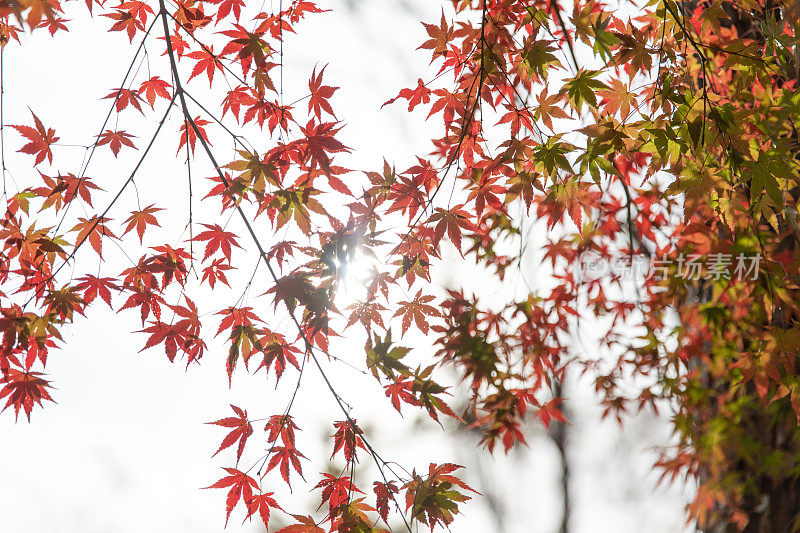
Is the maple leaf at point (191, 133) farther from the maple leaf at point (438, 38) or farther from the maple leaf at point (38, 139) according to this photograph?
the maple leaf at point (438, 38)

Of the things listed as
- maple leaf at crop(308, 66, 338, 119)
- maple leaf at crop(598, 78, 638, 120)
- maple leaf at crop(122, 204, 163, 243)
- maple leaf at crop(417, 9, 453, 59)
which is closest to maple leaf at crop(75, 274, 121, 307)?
maple leaf at crop(122, 204, 163, 243)

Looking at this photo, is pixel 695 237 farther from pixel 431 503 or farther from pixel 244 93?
pixel 244 93

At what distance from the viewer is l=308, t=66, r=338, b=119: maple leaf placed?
187 cm

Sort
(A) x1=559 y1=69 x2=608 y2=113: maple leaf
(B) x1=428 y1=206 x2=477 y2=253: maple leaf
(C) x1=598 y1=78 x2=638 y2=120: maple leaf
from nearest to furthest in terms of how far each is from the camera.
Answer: (A) x1=559 y1=69 x2=608 y2=113: maple leaf, (B) x1=428 y1=206 x2=477 y2=253: maple leaf, (C) x1=598 y1=78 x2=638 y2=120: maple leaf

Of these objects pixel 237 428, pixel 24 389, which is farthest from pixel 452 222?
pixel 24 389

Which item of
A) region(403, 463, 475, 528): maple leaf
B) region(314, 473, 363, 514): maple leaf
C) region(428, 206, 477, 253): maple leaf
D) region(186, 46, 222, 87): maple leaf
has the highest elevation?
region(186, 46, 222, 87): maple leaf

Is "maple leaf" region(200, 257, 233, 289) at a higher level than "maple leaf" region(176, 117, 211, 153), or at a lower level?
lower

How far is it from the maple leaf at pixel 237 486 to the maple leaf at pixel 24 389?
0.66m

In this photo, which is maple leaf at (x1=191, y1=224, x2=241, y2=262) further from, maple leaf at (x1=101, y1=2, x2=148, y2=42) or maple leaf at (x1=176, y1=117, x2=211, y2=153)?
maple leaf at (x1=101, y1=2, x2=148, y2=42)

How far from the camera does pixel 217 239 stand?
1.90 meters

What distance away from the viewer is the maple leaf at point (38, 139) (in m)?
1.92

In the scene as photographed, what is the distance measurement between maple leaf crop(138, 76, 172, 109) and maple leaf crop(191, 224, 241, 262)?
0.60 meters

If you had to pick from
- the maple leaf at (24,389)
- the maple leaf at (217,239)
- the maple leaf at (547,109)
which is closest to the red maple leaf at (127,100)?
the maple leaf at (217,239)

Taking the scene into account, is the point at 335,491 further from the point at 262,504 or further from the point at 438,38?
the point at 438,38
